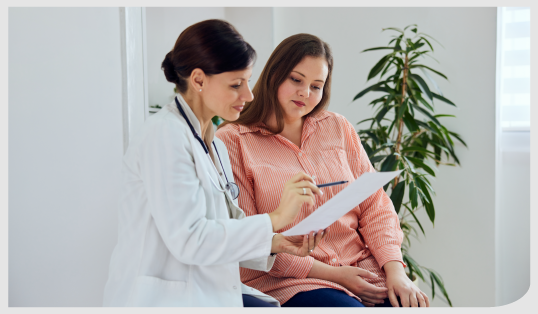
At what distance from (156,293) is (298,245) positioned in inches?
18.1

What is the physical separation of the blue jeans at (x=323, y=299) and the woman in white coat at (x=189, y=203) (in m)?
0.29

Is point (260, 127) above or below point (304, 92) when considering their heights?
below

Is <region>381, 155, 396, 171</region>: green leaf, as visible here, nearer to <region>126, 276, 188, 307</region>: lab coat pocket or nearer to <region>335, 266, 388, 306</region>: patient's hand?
<region>335, 266, 388, 306</region>: patient's hand

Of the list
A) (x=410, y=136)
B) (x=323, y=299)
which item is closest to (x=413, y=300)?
(x=323, y=299)

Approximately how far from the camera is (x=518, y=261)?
8.07 feet

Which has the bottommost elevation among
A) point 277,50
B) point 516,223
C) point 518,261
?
point 518,261

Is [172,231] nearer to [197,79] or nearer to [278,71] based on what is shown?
[197,79]

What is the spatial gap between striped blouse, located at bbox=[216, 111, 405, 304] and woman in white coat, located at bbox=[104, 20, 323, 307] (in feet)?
0.97

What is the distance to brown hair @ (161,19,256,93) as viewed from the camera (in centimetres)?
104

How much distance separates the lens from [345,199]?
1.03 m

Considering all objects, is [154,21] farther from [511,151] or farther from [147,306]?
[511,151]

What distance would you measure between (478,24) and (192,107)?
204 cm

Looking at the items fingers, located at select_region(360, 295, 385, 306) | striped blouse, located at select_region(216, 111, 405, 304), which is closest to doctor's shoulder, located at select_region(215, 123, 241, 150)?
striped blouse, located at select_region(216, 111, 405, 304)

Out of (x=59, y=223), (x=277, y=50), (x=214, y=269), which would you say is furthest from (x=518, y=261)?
(x=59, y=223)
